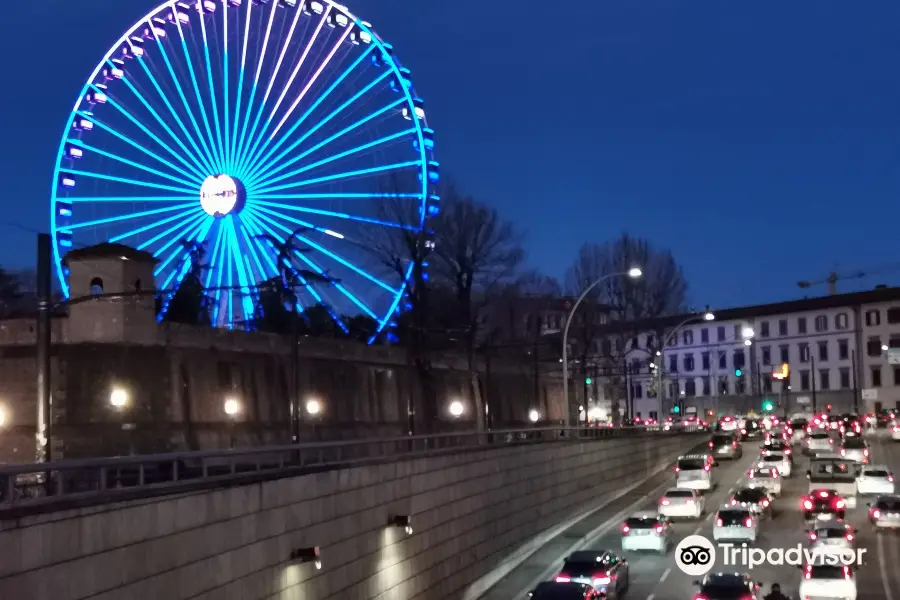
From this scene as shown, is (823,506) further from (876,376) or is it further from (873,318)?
(873,318)

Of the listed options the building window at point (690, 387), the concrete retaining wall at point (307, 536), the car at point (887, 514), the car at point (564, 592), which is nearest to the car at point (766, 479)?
the car at point (887, 514)

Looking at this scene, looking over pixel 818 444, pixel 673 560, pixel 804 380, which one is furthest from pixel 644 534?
pixel 804 380

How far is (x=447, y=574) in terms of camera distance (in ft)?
92.0


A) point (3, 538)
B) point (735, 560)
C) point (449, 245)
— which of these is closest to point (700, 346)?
point (449, 245)

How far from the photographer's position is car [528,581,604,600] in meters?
22.9

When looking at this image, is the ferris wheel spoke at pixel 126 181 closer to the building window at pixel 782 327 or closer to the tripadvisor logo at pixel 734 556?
the tripadvisor logo at pixel 734 556

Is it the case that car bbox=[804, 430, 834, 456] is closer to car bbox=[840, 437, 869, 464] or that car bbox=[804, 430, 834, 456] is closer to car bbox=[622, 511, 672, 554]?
car bbox=[840, 437, 869, 464]

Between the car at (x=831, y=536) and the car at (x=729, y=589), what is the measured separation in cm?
659

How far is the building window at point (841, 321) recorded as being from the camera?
105 m

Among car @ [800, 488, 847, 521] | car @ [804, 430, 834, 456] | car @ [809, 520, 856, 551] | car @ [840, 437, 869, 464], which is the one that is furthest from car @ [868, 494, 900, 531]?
car @ [804, 430, 834, 456]

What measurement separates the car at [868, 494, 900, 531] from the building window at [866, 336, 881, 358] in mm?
70558

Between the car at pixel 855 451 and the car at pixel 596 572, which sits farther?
the car at pixel 855 451

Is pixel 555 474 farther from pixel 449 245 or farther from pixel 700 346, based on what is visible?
pixel 700 346

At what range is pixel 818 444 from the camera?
208 feet
